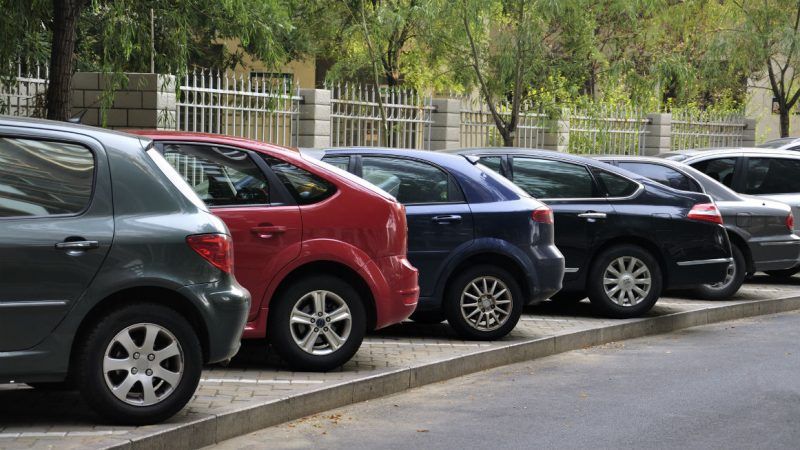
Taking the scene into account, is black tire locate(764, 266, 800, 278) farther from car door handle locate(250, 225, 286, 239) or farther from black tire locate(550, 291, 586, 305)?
car door handle locate(250, 225, 286, 239)

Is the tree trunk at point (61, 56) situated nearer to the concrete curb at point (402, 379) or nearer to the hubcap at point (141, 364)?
the concrete curb at point (402, 379)

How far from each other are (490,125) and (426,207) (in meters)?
11.8

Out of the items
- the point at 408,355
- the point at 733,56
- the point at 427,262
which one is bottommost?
the point at 408,355

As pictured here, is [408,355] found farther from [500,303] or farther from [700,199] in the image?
[700,199]

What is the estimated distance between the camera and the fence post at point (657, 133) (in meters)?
26.5

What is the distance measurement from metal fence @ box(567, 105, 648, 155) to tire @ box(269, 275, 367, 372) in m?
14.9

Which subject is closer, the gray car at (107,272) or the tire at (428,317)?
the gray car at (107,272)

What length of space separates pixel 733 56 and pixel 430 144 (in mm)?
8407

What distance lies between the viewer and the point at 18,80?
14.3 metres

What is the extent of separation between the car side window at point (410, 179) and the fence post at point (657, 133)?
16.5m

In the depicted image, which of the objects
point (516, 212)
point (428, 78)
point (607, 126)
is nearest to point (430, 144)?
point (607, 126)

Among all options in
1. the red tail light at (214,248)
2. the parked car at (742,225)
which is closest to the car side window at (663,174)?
the parked car at (742,225)

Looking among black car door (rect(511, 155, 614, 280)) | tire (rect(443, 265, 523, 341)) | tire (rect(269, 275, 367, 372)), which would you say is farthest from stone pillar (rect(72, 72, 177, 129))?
tire (rect(269, 275, 367, 372))

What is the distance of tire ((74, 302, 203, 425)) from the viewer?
22.3 feet
